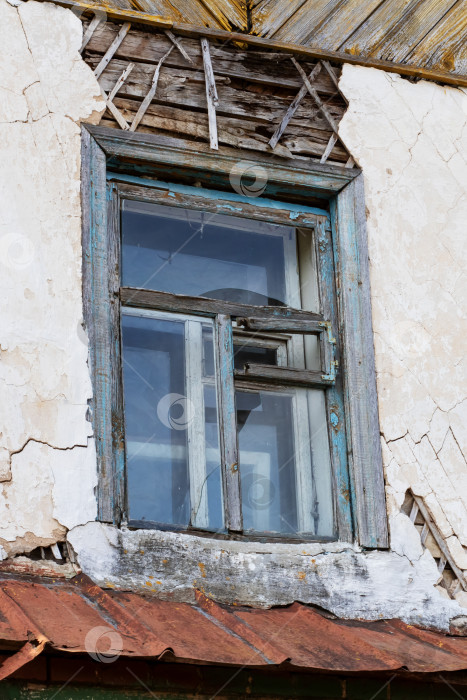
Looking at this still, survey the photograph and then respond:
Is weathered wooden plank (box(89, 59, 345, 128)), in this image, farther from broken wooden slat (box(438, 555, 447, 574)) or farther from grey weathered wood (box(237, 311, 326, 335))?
broken wooden slat (box(438, 555, 447, 574))

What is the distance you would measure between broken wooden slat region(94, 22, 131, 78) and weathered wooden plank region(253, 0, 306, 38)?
670 millimetres

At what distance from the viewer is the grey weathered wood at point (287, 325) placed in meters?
5.31

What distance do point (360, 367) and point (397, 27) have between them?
6.02 feet

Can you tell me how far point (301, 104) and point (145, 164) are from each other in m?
0.88

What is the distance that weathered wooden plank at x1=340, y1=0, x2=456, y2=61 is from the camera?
5980 mm

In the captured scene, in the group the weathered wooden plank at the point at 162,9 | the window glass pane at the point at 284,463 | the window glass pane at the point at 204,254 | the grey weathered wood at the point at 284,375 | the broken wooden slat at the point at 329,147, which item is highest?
the weathered wooden plank at the point at 162,9

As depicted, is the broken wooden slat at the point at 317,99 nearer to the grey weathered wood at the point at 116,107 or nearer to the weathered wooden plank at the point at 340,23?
the weathered wooden plank at the point at 340,23

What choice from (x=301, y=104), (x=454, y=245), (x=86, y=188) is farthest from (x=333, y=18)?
(x=86, y=188)

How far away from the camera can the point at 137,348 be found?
→ 5184 millimetres

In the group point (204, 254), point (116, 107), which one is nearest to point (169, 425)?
point (204, 254)

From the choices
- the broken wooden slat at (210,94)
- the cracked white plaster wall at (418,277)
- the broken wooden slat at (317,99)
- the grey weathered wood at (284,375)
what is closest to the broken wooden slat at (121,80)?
the broken wooden slat at (210,94)

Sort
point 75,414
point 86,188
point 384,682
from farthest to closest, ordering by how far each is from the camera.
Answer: point 86,188 < point 75,414 < point 384,682

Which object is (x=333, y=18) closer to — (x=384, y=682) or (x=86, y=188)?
(x=86, y=188)

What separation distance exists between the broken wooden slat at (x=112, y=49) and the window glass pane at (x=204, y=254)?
607 mm
